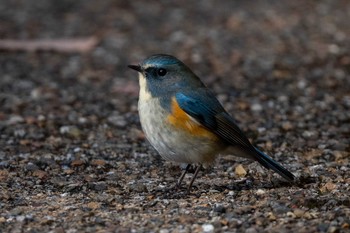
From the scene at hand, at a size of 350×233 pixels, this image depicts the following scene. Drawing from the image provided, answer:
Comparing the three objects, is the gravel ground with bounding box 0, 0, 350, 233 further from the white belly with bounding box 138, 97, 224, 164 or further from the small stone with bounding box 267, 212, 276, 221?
the white belly with bounding box 138, 97, 224, 164

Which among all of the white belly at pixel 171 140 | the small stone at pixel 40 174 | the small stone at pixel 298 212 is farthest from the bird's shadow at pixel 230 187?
the small stone at pixel 40 174

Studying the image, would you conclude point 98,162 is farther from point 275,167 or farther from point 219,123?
point 275,167

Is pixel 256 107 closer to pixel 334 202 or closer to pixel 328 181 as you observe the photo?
pixel 328 181

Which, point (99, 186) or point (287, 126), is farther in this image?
point (287, 126)

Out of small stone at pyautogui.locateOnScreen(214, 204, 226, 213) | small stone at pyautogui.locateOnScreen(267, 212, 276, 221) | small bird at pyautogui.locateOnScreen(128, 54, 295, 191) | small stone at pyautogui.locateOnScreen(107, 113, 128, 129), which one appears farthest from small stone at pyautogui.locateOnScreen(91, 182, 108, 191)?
small stone at pyautogui.locateOnScreen(107, 113, 128, 129)

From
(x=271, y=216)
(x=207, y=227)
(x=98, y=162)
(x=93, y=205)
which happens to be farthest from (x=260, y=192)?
(x=98, y=162)

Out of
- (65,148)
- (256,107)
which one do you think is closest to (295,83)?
(256,107)

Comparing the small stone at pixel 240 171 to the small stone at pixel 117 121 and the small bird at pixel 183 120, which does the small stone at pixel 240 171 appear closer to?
the small bird at pixel 183 120
